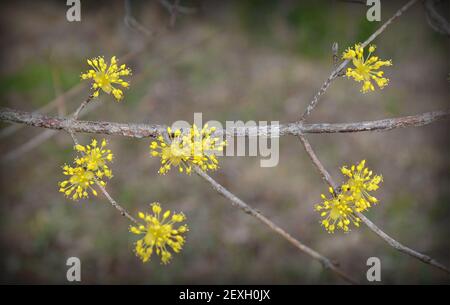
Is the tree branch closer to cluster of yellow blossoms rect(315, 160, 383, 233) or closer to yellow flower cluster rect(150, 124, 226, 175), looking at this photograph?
cluster of yellow blossoms rect(315, 160, 383, 233)

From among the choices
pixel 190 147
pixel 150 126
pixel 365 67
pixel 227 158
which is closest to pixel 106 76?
pixel 150 126

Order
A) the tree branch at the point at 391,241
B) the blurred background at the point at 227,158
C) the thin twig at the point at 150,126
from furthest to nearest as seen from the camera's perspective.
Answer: the blurred background at the point at 227,158
the thin twig at the point at 150,126
the tree branch at the point at 391,241

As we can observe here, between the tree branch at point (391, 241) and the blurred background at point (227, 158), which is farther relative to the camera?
the blurred background at point (227, 158)

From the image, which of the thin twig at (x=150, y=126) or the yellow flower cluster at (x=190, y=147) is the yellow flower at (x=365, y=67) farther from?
the yellow flower cluster at (x=190, y=147)

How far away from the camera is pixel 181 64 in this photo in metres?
5.58

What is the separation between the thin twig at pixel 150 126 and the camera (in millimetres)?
1895

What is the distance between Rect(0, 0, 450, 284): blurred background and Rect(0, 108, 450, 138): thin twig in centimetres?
211

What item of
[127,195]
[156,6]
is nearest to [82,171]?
[127,195]

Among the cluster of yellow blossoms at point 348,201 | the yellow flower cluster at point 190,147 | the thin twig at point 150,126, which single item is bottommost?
the cluster of yellow blossoms at point 348,201

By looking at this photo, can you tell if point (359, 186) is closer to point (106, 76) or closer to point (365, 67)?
point (365, 67)

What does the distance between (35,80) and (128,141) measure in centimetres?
140

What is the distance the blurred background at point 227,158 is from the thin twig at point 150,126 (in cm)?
211

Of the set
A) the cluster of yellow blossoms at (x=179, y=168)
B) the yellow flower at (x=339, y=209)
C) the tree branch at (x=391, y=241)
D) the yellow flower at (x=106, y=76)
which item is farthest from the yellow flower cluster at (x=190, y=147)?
the yellow flower at (x=339, y=209)

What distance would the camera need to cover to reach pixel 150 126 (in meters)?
1.92
